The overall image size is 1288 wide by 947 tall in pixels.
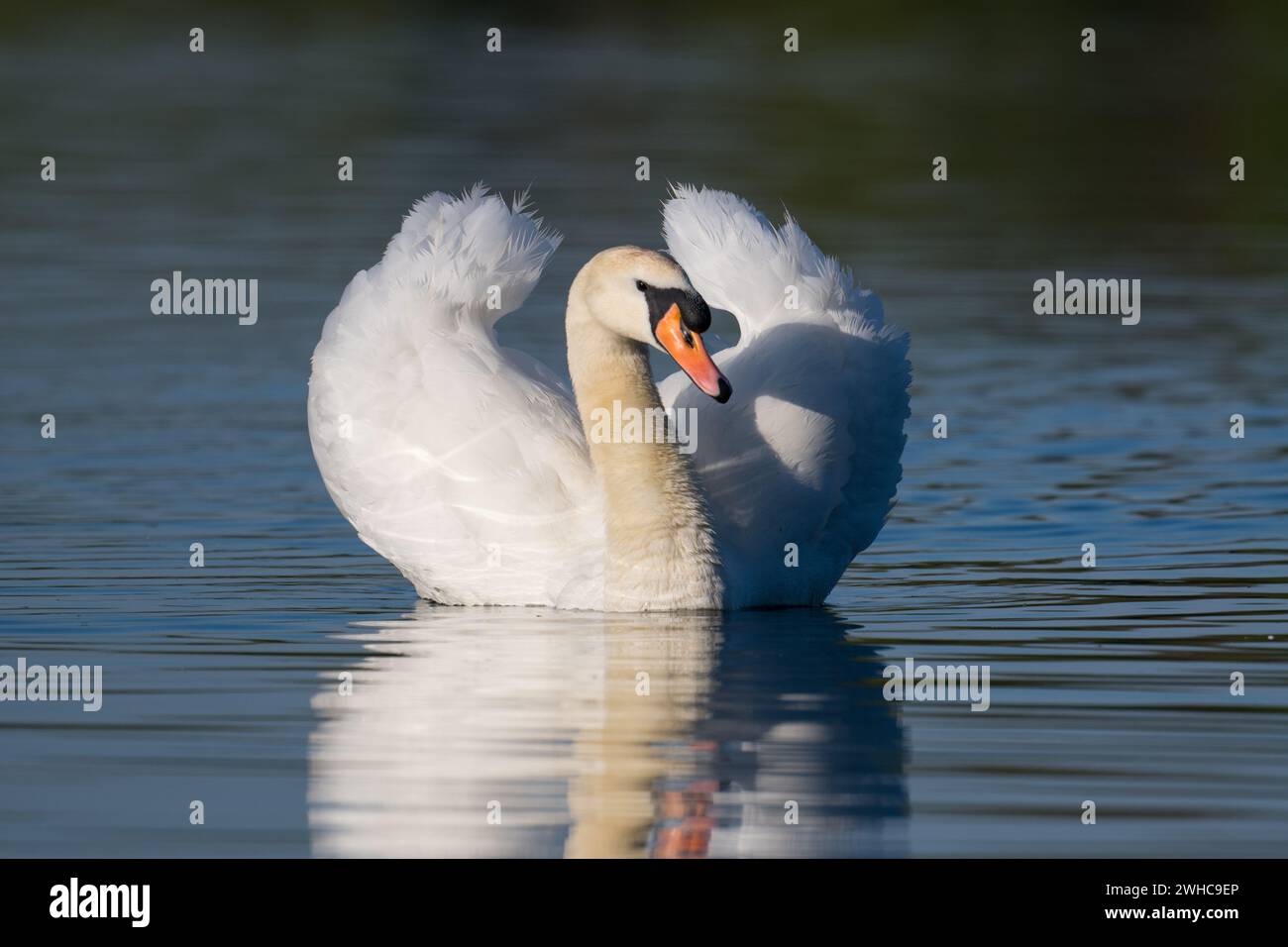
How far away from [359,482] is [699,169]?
19200mm

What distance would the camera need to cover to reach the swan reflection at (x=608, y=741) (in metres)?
8.35

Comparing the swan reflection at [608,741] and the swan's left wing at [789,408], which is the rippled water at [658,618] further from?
the swan's left wing at [789,408]

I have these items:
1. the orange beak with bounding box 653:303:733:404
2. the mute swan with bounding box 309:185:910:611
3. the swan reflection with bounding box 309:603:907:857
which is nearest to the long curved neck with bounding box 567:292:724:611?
the mute swan with bounding box 309:185:910:611

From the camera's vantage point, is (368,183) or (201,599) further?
(368,183)

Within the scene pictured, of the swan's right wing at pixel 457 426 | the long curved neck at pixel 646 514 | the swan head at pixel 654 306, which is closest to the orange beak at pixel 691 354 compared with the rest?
the swan head at pixel 654 306

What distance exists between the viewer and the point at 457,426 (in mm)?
12594

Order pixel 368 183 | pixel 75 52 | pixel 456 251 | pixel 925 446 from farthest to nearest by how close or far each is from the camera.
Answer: pixel 75 52, pixel 368 183, pixel 925 446, pixel 456 251

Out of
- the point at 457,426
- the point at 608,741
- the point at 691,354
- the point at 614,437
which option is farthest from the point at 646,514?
the point at 608,741

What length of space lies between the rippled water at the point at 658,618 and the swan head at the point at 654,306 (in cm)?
115

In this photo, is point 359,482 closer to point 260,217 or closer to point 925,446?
point 925,446

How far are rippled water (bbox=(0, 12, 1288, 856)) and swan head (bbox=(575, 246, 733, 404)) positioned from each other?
1152 millimetres

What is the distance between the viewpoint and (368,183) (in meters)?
31.5

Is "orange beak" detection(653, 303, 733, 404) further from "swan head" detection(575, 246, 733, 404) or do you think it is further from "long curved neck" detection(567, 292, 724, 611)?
"long curved neck" detection(567, 292, 724, 611)

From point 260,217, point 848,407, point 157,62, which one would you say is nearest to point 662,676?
point 848,407
